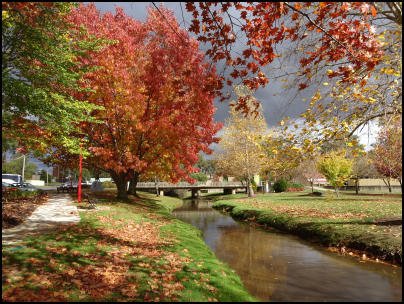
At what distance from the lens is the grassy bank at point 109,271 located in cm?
602

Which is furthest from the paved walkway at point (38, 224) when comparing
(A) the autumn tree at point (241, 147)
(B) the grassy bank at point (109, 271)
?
(A) the autumn tree at point (241, 147)

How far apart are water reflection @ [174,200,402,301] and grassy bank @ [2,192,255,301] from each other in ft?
3.78

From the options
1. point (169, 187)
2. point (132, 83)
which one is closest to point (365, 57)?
point (132, 83)

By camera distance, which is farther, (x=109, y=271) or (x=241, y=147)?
(x=241, y=147)

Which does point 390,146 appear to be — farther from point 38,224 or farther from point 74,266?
point 38,224

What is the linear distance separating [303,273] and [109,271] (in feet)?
18.8

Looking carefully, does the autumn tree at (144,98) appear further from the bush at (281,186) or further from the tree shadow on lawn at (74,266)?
the bush at (281,186)

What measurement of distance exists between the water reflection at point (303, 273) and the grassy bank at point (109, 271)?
1153 millimetres

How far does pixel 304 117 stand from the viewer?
909cm

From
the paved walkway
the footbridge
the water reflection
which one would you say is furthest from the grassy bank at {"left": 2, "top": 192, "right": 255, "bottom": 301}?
the footbridge

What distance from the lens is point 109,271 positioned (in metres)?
7.31

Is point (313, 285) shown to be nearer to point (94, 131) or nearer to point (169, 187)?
point (94, 131)

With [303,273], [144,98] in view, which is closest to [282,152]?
[303,273]

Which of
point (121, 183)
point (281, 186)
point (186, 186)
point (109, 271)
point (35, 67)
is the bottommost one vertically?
point (109, 271)
